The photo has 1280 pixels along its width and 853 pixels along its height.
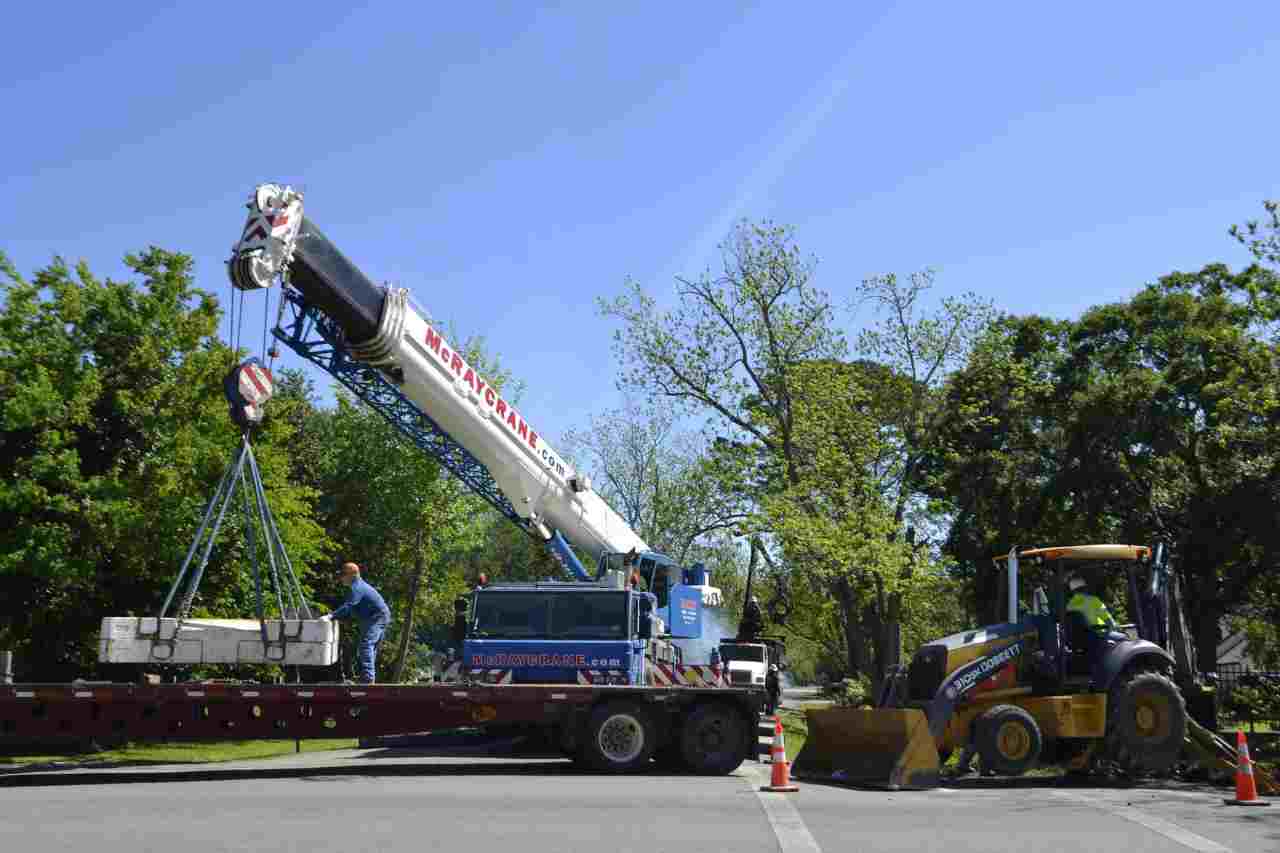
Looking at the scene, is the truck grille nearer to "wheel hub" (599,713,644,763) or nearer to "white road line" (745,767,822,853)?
"white road line" (745,767,822,853)

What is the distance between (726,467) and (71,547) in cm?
2042

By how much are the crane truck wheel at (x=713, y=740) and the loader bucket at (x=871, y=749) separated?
89 centimetres

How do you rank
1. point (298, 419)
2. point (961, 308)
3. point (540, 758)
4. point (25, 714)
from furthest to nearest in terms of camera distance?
1. point (298, 419)
2. point (961, 308)
3. point (540, 758)
4. point (25, 714)

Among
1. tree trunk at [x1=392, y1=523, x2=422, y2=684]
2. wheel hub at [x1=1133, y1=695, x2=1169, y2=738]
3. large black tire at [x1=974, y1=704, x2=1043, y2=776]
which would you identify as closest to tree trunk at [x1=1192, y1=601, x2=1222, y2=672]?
wheel hub at [x1=1133, y1=695, x2=1169, y2=738]

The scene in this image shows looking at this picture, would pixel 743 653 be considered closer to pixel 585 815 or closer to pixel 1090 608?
pixel 1090 608

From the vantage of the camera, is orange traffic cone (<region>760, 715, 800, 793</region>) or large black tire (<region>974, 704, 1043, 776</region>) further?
large black tire (<region>974, 704, 1043, 776</region>)

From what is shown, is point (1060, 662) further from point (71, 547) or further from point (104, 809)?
point (71, 547)

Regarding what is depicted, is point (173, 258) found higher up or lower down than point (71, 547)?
higher up

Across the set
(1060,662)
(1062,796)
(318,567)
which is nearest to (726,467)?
(318,567)

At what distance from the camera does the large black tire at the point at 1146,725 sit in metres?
15.5

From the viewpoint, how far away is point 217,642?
15625 mm

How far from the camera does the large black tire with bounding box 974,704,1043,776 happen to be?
15289 millimetres

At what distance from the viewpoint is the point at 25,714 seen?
14906 mm

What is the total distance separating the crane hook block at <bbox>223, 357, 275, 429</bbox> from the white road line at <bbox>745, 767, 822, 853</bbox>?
7767mm
